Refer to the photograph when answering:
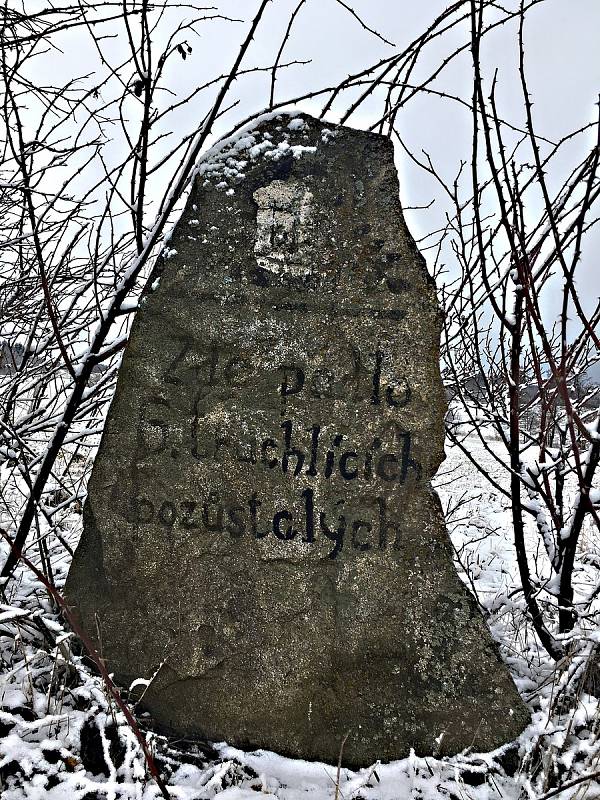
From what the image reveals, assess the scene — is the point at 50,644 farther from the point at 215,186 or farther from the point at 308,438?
the point at 215,186

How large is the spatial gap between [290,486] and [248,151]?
A: 41.7 inches

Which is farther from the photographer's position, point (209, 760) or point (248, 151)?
point (248, 151)

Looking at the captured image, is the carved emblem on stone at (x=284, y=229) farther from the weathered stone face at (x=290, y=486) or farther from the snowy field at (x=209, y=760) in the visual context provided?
the snowy field at (x=209, y=760)

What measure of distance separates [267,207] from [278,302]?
0.30m

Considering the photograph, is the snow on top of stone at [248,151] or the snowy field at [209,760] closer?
the snowy field at [209,760]

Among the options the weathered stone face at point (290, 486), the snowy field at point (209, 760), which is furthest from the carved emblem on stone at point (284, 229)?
the snowy field at point (209, 760)

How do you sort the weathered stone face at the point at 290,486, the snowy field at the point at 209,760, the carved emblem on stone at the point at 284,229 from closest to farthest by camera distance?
1. the snowy field at the point at 209,760
2. the weathered stone face at the point at 290,486
3. the carved emblem on stone at the point at 284,229

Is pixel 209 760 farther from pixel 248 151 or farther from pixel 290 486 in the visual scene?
pixel 248 151

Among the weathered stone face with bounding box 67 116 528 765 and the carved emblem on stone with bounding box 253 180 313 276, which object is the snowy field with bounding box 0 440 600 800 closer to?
the weathered stone face with bounding box 67 116 528 765

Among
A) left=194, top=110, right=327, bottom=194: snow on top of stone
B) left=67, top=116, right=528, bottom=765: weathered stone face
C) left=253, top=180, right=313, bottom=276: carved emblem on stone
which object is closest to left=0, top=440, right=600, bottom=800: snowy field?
left=67, top=116, right=528, bottom=765: weathered stone face

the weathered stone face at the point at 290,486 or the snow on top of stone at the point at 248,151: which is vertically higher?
the snow on top of stone at the point at 248,151

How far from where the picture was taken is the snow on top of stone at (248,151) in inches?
75.9

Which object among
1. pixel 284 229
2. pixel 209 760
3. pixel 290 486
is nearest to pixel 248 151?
pixel 284 229

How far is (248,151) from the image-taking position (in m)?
1.94
